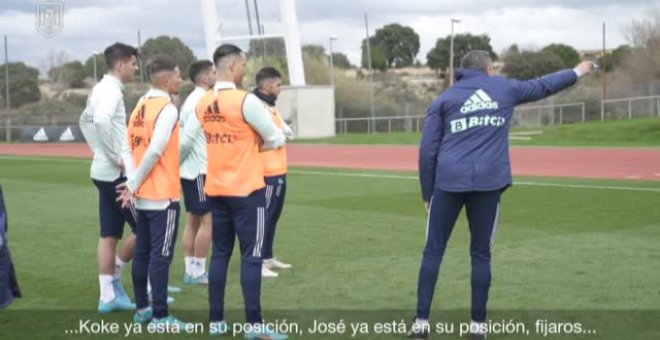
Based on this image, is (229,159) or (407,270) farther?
(407,270)

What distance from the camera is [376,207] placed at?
16250 mm

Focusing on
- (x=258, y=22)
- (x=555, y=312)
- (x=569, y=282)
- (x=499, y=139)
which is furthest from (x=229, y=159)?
(x=258, y=22)

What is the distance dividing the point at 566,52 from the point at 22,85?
47289 millimetres

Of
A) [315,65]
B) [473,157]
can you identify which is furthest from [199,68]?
[315,65]

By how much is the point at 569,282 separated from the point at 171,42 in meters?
67.8

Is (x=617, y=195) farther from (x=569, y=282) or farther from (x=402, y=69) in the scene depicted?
(x=402, y=69)

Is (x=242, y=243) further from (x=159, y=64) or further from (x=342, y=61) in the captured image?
(x=342, y=61)

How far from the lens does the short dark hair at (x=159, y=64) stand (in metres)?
7.73

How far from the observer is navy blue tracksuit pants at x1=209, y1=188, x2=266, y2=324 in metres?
7.14

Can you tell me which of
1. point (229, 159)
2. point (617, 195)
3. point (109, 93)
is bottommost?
point (617, 195)

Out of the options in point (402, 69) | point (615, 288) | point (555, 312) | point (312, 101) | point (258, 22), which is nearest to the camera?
point (555, 312)

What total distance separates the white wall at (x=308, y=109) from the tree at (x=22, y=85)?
35350 millimetres

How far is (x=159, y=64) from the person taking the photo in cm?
773

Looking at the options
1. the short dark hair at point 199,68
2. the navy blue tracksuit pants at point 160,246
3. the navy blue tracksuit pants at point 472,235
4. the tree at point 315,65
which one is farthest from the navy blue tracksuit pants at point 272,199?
the tree at point 315,65
